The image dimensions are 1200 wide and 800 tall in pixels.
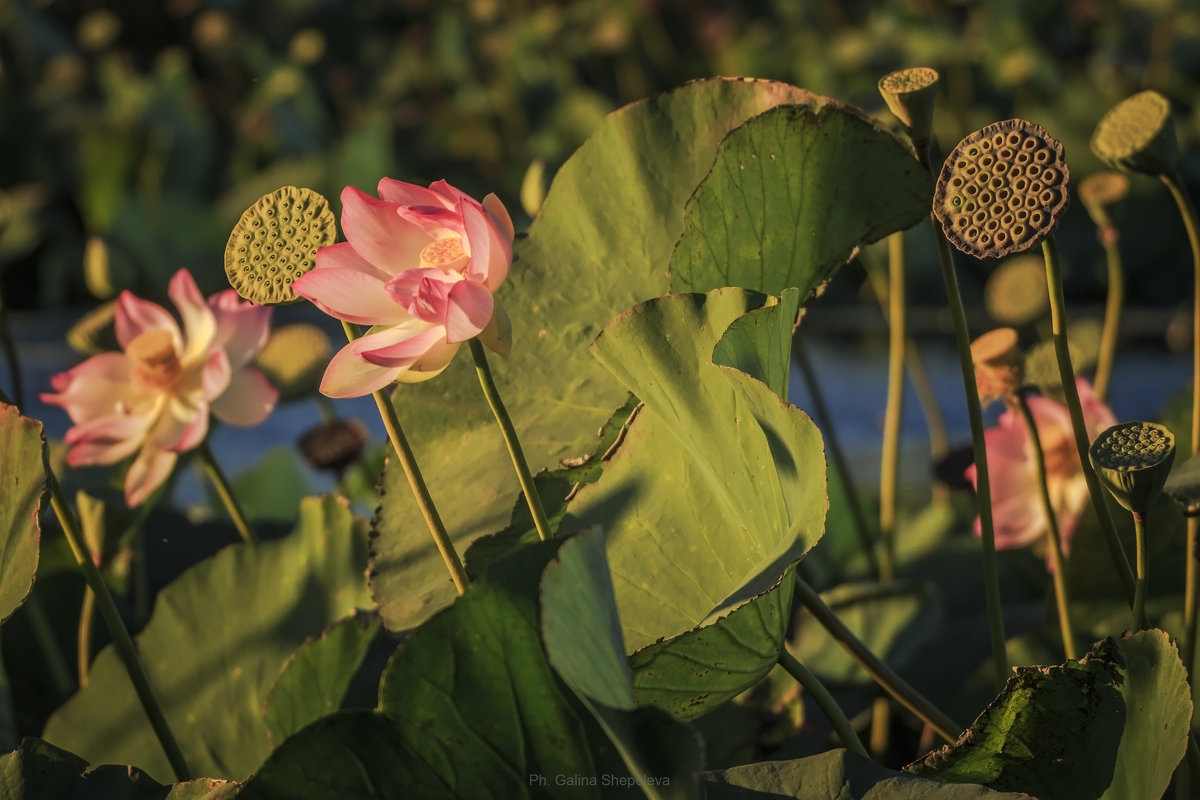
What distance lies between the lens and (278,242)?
365 mm

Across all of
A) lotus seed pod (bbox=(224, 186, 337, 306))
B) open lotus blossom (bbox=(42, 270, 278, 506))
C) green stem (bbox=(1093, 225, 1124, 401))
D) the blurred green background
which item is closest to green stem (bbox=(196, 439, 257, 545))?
open lotus blossom (bbox=(42, 270, 278, 506))

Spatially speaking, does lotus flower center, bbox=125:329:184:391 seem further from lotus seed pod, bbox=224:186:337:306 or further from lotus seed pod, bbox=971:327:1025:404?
lotus seed pod, bbox=971:327:1025:404

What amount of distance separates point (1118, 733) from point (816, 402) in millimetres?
369

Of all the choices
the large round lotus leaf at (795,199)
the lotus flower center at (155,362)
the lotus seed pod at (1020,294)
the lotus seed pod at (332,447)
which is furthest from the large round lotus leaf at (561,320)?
the lotus seed pod at (1020,294)

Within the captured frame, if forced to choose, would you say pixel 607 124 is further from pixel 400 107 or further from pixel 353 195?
pixel 400 107

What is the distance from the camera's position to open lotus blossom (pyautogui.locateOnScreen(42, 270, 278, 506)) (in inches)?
22.9

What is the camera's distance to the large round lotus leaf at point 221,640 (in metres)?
0.52

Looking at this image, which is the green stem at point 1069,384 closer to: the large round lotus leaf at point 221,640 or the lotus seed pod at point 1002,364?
the lotus seed pod at point 1002,364

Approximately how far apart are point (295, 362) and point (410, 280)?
1.54ft

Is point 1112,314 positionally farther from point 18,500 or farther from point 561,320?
point 18,500

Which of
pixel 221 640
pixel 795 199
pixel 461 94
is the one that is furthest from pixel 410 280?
pixel 461 94

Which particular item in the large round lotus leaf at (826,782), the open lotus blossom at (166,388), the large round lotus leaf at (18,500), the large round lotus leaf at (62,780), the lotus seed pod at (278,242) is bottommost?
the large round lotus leaf at (826,782)

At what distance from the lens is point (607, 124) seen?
0.48 meters

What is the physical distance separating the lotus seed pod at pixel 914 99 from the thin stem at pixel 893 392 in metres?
0.13
